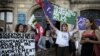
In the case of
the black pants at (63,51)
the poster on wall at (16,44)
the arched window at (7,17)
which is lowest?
the black pants at (63,51)

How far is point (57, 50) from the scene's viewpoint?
10.1 metres

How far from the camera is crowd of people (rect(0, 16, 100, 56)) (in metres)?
7.75

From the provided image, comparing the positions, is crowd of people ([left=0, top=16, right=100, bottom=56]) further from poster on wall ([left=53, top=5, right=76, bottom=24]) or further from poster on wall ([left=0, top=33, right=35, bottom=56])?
poster on wall ([left=53, top=5, right=76, bottom=24])

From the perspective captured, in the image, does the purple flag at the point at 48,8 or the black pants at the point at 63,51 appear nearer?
the black pants at the point at 63,51

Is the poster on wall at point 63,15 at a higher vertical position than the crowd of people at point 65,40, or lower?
higher

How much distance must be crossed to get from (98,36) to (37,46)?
14.2 feet

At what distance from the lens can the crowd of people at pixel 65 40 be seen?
7746 mm

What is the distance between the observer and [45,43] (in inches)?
470

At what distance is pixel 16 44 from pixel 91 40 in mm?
1952

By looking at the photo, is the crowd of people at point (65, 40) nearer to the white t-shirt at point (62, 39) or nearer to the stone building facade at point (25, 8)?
the white t-shirt at point (62, 39)

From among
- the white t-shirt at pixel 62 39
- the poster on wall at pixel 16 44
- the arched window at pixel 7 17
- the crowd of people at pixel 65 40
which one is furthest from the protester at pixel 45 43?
the arched window at pixel 7 17

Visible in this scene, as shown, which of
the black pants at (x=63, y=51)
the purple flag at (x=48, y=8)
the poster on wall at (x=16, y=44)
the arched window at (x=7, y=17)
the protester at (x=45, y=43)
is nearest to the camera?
the poster on wall at (x=16, y=44)

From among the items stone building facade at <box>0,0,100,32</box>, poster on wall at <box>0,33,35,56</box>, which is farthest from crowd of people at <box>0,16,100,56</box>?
stone building facade at <box>0,0,100,32</box>

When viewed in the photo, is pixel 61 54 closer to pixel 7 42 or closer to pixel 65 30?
pixel 65 30
